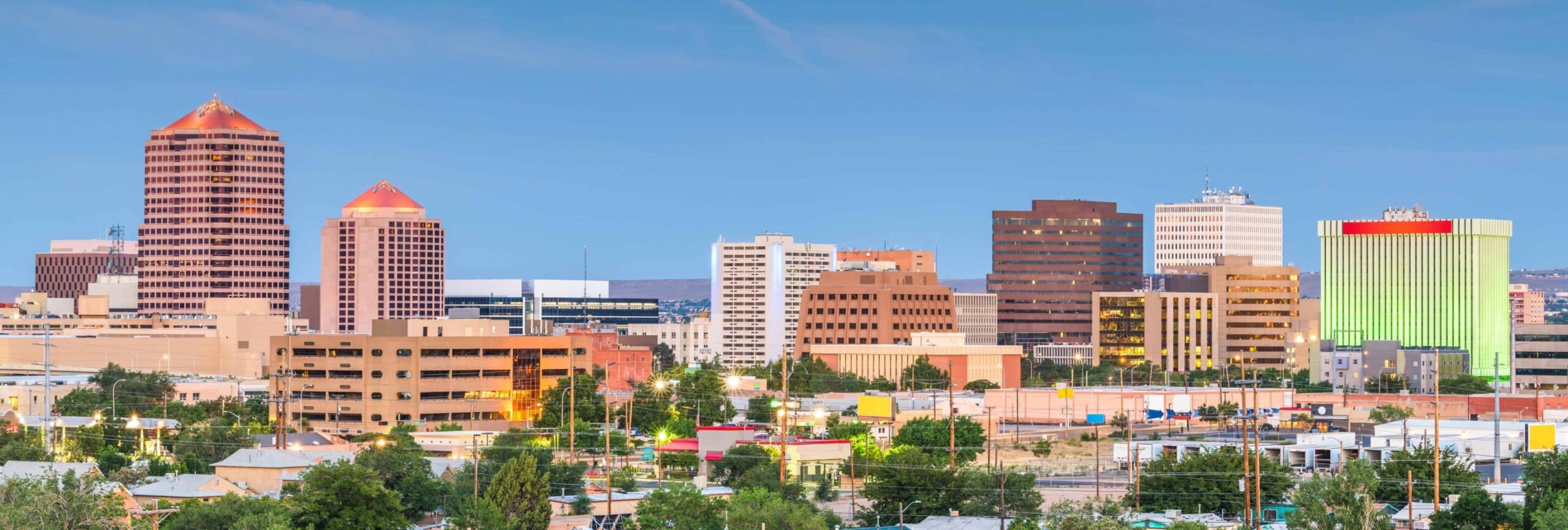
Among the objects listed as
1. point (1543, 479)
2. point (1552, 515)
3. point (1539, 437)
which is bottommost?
point (1552, 515)

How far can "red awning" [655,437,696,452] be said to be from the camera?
148000 mm

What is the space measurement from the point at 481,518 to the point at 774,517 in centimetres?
1394

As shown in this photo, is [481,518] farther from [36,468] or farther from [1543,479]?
[1543,479]

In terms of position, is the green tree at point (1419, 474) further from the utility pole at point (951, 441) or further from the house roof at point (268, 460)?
the house roof at point (268, 460)

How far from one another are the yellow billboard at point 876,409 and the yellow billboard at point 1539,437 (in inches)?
2036

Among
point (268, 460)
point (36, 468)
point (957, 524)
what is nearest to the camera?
point (957, 524)

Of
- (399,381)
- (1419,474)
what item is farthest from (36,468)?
(399,381)

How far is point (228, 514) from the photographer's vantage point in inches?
3656

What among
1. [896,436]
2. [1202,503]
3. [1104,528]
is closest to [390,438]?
[896,436]

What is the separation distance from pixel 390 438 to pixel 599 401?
118 feet

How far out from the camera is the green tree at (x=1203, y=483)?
115562 millimetres

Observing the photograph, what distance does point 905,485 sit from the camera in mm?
116375

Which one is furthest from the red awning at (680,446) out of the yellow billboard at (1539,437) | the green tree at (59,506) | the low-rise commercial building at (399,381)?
the green tree at (59,506)

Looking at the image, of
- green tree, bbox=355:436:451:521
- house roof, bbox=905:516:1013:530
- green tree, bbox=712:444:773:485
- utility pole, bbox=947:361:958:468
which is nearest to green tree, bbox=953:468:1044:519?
house roof, bbox=905:516:1013:530
